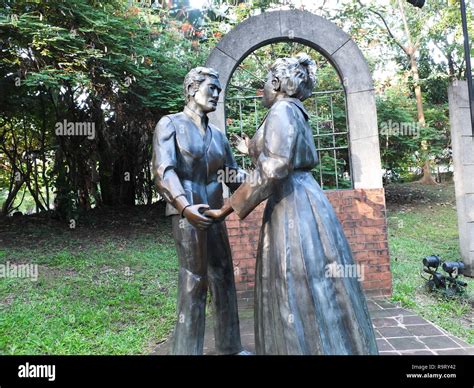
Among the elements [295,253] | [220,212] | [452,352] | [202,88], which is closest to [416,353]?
[452,352]

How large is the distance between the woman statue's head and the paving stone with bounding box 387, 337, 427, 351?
8.08ft

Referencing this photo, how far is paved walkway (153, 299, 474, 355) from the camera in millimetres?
3436

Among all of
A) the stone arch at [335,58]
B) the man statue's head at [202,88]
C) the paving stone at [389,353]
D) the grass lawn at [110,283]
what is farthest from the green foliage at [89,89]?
the paving stone at [389,353]

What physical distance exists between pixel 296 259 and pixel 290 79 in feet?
3.20

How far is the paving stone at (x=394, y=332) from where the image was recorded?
3800 millimetres

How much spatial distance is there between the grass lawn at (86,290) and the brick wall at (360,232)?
116cm

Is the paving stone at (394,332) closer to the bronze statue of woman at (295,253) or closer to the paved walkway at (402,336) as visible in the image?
the paved walkway at (402,336)

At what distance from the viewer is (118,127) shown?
33.6 feet

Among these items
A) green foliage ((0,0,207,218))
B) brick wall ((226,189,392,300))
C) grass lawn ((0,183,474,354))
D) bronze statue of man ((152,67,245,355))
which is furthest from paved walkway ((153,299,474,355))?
green foliage ((0,0,207,218))

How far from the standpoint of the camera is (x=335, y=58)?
509cm

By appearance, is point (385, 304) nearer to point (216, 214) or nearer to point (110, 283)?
point (216, 214)

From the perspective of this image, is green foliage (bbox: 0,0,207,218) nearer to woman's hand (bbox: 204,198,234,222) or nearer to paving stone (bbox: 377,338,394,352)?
woman's hand (bbox: 204,198,234,222)

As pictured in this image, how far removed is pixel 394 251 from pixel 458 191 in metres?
1.88

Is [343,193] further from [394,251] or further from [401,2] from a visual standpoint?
[401,2]
